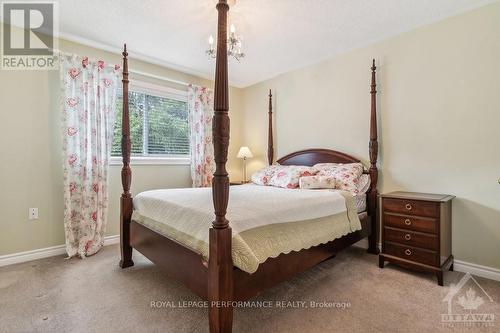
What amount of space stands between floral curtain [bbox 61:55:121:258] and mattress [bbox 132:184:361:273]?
0.82 meters

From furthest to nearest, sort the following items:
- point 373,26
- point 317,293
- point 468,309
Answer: point 373,26
point 317,293
point 468,309

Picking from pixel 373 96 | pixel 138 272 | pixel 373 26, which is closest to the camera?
pixel 138 272

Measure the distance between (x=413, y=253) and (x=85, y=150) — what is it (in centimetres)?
344

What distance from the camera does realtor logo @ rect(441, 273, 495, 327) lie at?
156 centimetres

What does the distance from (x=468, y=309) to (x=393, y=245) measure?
26.2 inches

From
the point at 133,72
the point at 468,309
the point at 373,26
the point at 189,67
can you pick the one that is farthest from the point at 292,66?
the point at 468,309

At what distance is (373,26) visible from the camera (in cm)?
254

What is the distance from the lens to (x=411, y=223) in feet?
7.14

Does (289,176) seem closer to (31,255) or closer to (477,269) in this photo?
(477,269)

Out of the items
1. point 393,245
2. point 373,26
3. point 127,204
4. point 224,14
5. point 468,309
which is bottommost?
point 468,309

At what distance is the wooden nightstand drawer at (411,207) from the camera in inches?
81.2

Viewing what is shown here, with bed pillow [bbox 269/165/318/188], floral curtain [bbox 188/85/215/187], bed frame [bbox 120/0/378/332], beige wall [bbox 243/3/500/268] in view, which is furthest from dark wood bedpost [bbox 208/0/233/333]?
floral curtain [bbox 188/85/215/187]

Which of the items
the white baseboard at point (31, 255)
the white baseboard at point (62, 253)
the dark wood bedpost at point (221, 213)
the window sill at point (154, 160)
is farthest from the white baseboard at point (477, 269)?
the white baseboard at point (31, 255)

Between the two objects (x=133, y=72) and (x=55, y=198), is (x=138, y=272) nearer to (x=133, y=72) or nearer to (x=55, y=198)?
(x=55, y=198)
